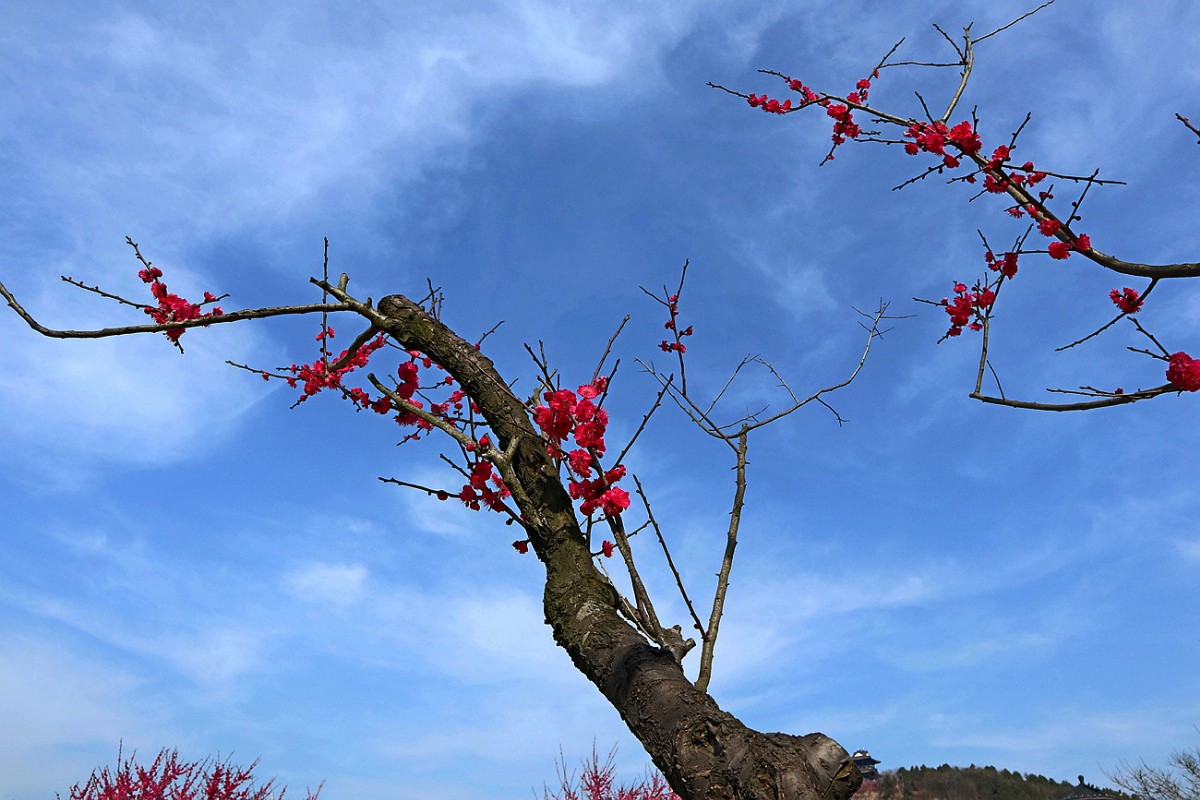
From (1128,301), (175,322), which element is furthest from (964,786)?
(175,322)

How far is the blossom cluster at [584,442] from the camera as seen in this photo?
3.15 m

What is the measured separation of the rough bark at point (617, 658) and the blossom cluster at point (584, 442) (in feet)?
0.40

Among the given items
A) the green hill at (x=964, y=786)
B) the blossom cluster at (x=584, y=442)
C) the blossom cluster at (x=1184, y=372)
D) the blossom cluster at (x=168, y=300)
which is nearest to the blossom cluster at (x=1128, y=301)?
the blossom cluster at (x=1184, y=372)

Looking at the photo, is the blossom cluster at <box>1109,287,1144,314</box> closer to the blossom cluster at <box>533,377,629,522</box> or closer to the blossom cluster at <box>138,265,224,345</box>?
the blossom cluster at <box>533,377,629,522</box>

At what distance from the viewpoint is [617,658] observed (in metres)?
2.50

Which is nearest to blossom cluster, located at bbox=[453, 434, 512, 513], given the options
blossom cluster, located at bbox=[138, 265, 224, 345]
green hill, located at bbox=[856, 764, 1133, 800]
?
blossom cluster, located at bbox=[138, 265, 224, 345]

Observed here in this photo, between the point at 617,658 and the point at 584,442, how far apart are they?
0.99 m

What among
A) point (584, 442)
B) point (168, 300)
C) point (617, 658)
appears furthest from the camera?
point (168, 300)

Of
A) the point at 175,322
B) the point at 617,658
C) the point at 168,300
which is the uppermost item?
the point at 168,300

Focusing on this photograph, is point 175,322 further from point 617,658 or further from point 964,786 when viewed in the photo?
point 964,786

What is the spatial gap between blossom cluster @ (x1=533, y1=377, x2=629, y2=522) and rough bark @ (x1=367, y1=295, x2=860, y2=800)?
123mm

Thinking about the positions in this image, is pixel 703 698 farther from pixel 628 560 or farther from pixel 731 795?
pixel 628 560

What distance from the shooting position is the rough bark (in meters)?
2.11

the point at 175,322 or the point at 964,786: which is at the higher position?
the point at 964,786
